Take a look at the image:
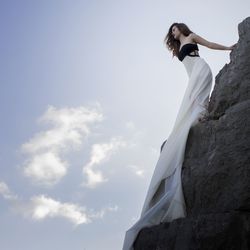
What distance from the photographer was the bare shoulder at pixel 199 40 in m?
6.39

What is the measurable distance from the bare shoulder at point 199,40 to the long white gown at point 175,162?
231mm

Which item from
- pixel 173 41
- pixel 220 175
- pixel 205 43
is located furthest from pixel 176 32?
pixel 220 175

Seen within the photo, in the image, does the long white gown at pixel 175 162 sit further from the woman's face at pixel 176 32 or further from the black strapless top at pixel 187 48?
the woman's face at pixel 176 32

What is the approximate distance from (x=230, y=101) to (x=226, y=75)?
17.0 inches

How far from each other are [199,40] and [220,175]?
2659mm

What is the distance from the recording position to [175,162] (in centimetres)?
549

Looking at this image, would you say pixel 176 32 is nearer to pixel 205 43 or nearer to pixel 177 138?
pixel 205 43

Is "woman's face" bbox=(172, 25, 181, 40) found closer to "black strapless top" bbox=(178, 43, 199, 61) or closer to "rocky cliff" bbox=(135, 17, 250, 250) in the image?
"black strapless top" bbox=(178, 43, 199, 61)

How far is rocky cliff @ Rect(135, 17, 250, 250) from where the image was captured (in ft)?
13.7

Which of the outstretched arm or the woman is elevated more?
the outstretched arm

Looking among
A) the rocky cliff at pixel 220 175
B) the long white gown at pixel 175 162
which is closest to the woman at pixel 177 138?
the long white gown at pixel 175 162

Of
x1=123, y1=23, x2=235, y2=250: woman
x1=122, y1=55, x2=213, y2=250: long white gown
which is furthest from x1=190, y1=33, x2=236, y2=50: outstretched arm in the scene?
x1=122, y1=55, x2=213, y2=250: long white gown

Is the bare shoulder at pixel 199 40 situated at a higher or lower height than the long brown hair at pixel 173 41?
lower

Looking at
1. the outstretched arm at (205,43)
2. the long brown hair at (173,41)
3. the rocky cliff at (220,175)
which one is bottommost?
the rocky cliff at (220,175)
